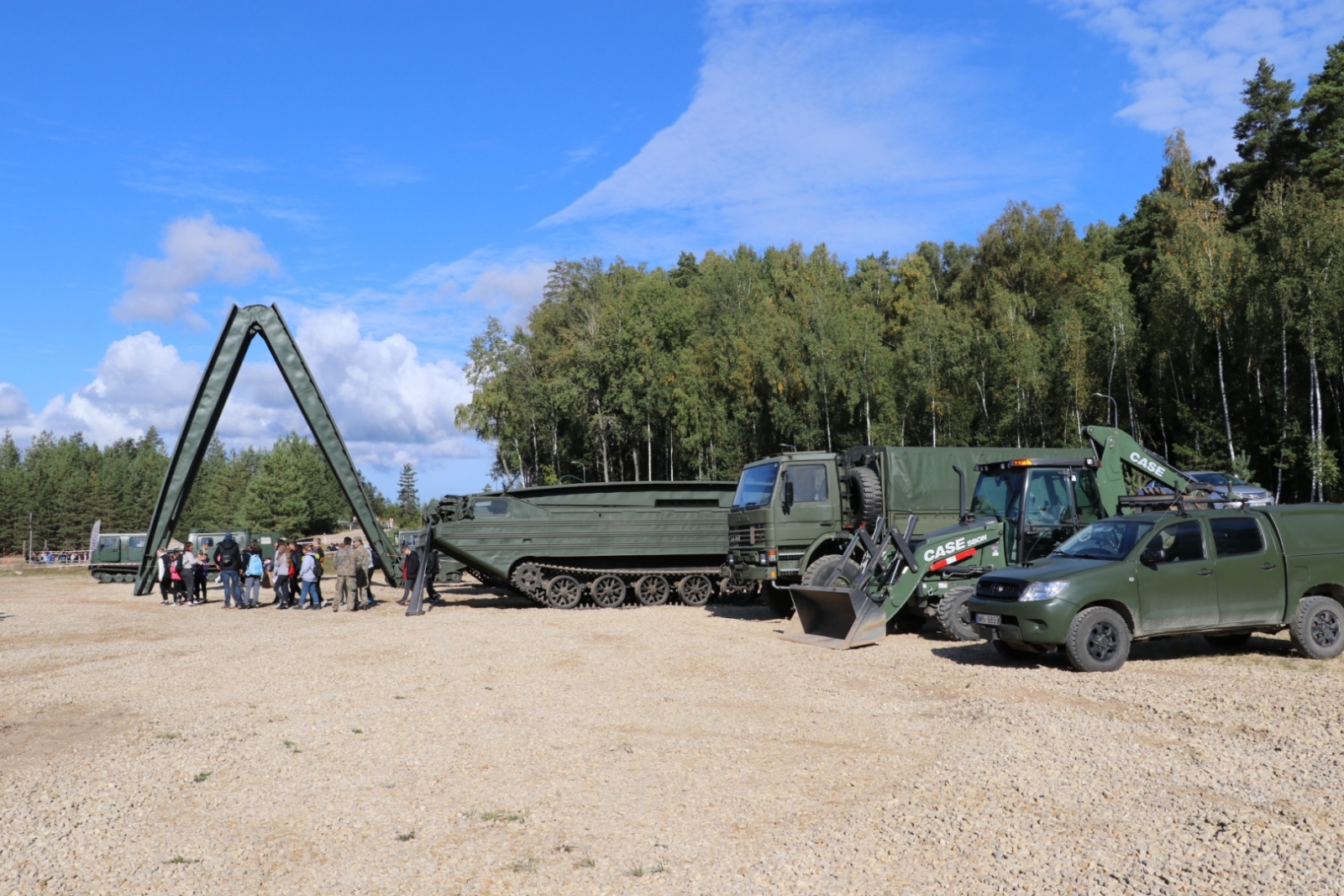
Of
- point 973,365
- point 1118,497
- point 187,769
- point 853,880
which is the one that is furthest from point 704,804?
point 973,365

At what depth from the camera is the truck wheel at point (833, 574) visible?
13.3 metres

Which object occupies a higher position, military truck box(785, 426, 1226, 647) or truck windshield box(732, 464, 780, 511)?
truck windshield box(732, 464, 780, 511)

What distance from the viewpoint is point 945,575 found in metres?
13.4

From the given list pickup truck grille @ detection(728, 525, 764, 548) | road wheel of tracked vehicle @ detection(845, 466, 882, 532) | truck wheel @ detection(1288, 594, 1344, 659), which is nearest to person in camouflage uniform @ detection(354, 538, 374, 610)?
pickup truck grille @ detection(728, 525, 764, 548)

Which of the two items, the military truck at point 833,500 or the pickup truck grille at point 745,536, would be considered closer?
the military truck at point 833,500

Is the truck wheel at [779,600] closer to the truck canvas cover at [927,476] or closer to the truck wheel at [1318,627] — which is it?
the truck canvas cover at [927,476]

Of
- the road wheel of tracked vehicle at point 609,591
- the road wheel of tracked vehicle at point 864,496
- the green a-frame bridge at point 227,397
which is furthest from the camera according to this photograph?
the green a-frame bridge at point 227,397

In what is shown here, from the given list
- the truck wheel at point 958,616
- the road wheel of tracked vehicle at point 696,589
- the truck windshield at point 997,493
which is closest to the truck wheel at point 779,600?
the road wheel of tracked vehicle at point 696,589

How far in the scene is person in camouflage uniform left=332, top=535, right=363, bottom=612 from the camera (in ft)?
69.7

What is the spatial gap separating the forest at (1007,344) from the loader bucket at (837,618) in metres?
21.3

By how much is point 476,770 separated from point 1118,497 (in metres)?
10.7

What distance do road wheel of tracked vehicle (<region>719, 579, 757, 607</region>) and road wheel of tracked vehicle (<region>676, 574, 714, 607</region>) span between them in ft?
0.94

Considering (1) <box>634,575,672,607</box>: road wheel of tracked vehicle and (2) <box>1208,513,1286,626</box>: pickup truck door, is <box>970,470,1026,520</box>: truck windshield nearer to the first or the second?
(2) <box>1208,513,1286,626</box>: pickup truck door

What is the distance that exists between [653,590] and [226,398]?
11.8 m
